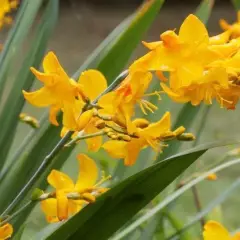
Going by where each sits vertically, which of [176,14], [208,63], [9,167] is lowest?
[176,14]

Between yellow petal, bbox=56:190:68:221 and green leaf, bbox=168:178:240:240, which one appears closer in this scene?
yellow petal, bbox=56:190:68:221

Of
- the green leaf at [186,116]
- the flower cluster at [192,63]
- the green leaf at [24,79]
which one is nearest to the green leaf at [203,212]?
the green leaf at [186,116]

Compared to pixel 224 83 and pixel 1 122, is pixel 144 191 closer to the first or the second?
pixel 224 83

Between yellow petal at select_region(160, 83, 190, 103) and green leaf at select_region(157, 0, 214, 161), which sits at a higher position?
yellow petal at select_region(160, 83, 190, 103)

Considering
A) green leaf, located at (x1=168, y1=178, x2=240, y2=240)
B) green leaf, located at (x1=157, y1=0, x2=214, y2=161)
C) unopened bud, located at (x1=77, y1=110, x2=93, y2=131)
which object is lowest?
green leaf, located at (x1=168, y1=178, x2=240, y2=240)

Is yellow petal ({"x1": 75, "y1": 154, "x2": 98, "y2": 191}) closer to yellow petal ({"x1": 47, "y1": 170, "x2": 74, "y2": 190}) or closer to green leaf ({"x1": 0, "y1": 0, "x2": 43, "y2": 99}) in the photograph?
yellow petal ({"x1": 47, "y1": 170, "x2": 74, "y2": 190})

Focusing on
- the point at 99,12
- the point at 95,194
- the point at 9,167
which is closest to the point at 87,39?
the point at 99,12

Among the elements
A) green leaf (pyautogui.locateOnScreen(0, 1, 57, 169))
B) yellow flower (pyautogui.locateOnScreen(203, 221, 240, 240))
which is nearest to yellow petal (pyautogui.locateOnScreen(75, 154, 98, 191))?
yellow flower (pyautogui.locateOnScreen(203, 221, 240, 240))
